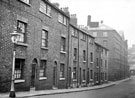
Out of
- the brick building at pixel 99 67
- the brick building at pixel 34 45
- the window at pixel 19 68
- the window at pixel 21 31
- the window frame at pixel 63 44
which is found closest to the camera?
the brick building at pixel 34 45

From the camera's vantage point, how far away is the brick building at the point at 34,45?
15.2 metres

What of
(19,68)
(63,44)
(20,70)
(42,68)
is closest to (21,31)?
(19,68)

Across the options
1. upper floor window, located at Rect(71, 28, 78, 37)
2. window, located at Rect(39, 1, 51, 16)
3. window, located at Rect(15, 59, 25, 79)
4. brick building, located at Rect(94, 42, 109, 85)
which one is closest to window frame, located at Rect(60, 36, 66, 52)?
upper floor window, located at Rect(71, 28, 78, 37)

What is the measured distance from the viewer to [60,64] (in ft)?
81.0

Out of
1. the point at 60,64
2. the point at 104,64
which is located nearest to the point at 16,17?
the point at 60,64

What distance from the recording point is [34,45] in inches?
742

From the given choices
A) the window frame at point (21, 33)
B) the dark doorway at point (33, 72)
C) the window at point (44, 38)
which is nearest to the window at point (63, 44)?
the window at point (44, 38)

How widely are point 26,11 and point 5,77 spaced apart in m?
5.77

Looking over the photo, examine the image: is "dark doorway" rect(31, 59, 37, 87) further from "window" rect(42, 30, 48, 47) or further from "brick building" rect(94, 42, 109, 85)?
"brick building" rect(94, 42, 109, 85)

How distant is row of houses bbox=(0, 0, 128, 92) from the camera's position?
50.3 ft

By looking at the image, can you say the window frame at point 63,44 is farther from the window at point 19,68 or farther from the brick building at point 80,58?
the window at point 19,68

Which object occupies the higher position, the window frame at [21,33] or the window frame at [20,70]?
the window frame at [21,33]

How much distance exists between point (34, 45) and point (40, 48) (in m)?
1.22

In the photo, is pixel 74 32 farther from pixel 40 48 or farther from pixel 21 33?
pixel 21 33
